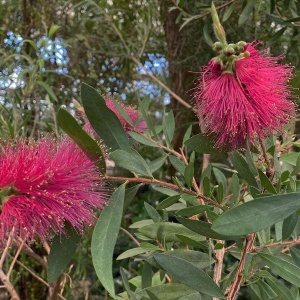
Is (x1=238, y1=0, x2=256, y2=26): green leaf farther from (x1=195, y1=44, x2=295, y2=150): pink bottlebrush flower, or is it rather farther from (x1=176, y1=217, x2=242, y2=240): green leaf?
(x1=176, y1=217, x2=242, y2=240): green leaf

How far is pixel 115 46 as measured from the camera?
7.27 feet

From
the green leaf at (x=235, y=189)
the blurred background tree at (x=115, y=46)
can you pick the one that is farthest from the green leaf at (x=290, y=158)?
the blurred background tree at (x=115, y=46)

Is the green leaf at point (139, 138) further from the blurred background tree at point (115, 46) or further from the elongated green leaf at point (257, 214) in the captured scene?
the blurred background tree at point (115, 46)

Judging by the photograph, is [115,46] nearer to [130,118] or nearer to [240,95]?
[130,118]

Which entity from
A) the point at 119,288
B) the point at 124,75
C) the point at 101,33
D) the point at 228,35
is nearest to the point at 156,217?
the point at 228,35

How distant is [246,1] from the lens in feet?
4.64

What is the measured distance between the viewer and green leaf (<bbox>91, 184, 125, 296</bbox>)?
483mm

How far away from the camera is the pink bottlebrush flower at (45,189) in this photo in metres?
0.52

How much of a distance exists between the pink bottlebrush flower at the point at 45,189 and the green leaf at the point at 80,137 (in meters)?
0.02

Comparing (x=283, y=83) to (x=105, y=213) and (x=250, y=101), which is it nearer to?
(x=250, y=101)

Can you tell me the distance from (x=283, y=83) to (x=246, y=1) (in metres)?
0.88

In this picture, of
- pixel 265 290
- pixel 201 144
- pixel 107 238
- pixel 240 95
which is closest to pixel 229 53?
pixel 240 95

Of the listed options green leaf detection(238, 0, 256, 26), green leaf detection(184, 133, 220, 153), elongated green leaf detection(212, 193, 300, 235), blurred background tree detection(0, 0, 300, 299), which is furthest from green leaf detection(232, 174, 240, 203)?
blurred background tree detection(0, 0, 300, 299)

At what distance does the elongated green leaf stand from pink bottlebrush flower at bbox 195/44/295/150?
11cm
